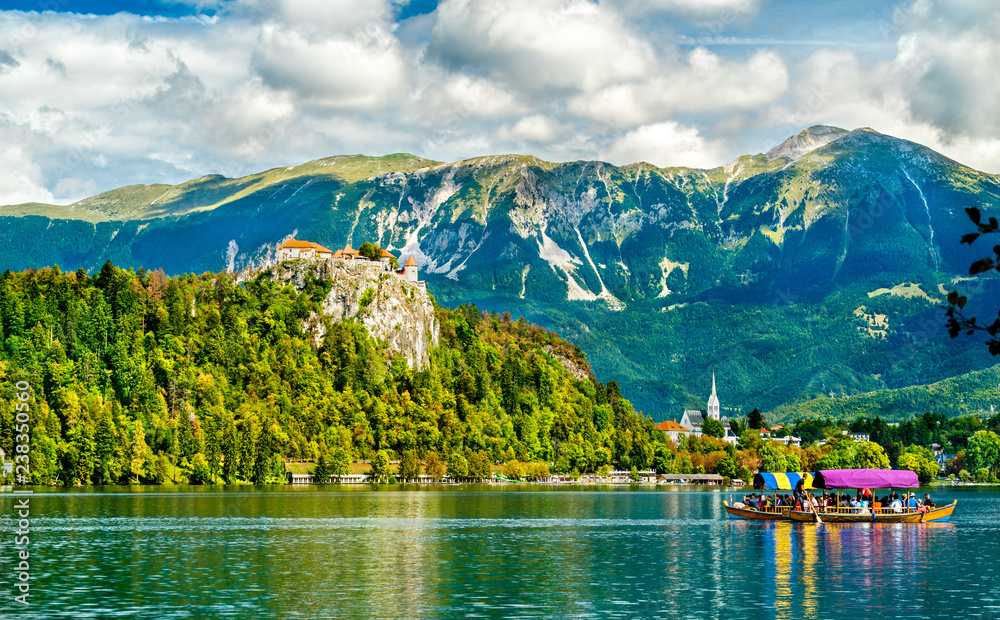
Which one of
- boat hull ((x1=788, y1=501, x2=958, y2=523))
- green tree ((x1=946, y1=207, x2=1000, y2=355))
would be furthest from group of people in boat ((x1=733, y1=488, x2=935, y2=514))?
green tree ((x1=946, y1=207, x2=1000, y2=355))

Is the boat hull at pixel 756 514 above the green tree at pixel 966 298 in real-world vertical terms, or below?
below

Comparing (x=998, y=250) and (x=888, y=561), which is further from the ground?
(x=998, y=250)

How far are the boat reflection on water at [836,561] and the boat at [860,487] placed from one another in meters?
0.92

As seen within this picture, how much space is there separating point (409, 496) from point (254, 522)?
76.0 metres

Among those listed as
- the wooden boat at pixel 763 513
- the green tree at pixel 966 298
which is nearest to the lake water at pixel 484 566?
the wooden boat at pixel 763 513

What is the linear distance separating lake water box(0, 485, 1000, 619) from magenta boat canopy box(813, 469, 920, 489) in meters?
4.63

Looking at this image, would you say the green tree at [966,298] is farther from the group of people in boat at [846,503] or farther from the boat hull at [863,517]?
the group of people in boat at [846,503]

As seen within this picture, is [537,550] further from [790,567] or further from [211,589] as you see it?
[211,589]

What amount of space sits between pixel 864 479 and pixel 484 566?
60118 millimetres

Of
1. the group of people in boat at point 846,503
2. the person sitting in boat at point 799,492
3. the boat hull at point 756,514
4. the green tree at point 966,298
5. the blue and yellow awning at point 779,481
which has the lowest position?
the boat hull at point 756,514

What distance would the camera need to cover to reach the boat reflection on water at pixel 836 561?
60.5 meters

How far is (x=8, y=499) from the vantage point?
150750 mm

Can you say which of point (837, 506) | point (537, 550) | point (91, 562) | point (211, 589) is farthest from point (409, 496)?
point (211, 589)

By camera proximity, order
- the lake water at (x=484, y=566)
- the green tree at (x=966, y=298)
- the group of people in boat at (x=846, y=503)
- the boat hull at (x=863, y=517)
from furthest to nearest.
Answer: the group of people in boat at (x=846, y=503)
the boat hull at (x=863, y=517)
the lake water at (x=484, y=566)
the green tree at (x=966, y=298)
